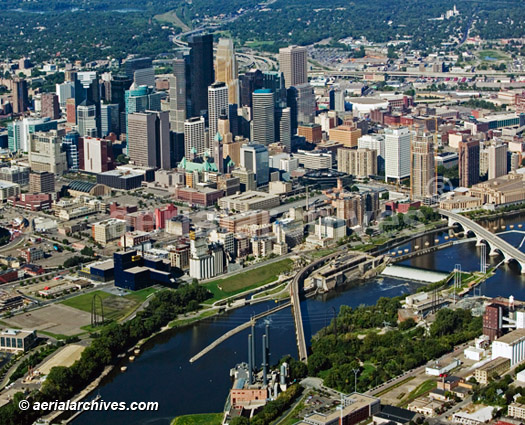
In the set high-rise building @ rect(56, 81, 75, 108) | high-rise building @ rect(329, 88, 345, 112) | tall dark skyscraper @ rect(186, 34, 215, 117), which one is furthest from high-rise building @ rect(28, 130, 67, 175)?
high-rise building @ rect(329, 88, 345, 112)

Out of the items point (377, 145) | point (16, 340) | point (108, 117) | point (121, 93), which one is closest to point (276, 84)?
point (121, 93)

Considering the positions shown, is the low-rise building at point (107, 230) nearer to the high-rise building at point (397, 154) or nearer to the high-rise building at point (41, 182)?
the high-rise building at point (41, 182)

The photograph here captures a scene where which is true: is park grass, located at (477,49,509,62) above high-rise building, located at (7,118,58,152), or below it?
above

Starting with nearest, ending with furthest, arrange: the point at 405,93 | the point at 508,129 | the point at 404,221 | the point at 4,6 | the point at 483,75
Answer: the point at 404,221 < the point at 508,129 < the point at 405,93 < the point at 483,75 < the point at 4,6

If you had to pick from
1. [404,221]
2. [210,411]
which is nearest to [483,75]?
[404,221]

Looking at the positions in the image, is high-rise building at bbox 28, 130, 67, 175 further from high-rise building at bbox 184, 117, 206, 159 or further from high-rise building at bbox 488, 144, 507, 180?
high-rise building at bbox 488, 144, 507, 180

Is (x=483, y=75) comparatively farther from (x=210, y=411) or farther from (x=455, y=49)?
(x=210, y=411)
